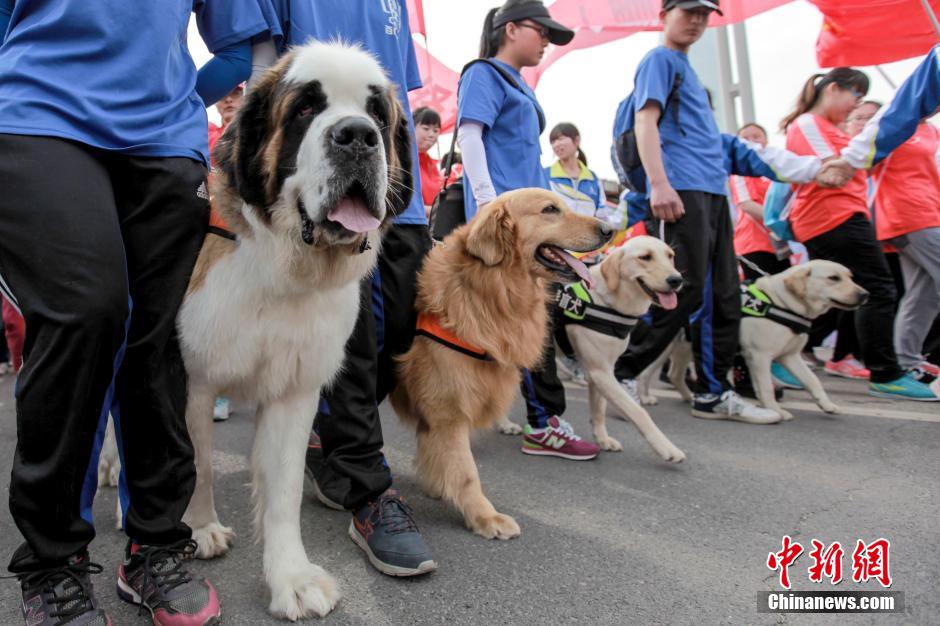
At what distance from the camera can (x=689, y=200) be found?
12.1 feet

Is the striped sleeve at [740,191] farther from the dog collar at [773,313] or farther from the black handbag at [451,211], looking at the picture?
the black handbag at [451,211]

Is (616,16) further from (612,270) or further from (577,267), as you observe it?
(577,267)

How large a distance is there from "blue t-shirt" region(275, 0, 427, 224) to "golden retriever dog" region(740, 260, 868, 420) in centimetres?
289

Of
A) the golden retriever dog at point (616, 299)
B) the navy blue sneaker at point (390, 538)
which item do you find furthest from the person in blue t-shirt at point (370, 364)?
the golden retriever dog at point (616, 299)

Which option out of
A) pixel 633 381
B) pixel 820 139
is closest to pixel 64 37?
pixel 633 381

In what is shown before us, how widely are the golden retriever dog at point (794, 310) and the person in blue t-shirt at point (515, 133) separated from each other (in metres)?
1.76

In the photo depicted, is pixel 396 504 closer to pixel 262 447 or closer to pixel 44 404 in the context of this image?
pixel 262 447

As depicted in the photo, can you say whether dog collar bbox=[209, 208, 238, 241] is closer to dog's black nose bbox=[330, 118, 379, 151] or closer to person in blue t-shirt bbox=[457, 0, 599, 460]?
dog's black nose bbox=[330, 118, 379, 151]

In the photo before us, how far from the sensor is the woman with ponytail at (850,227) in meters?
4.38

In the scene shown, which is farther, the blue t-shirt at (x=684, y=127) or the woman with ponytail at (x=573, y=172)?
the woman with ponytail at (x=573, y=172)

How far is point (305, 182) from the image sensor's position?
153 cm

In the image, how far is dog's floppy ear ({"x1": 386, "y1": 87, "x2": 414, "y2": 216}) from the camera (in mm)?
1789

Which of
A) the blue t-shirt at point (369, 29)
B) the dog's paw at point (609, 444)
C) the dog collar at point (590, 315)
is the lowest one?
the dog's paw at point (609, 444)

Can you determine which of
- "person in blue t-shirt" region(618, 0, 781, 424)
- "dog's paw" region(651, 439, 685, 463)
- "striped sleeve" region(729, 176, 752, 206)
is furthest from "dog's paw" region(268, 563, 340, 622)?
"striped sleeve" region(729, 176, 752, 206)
